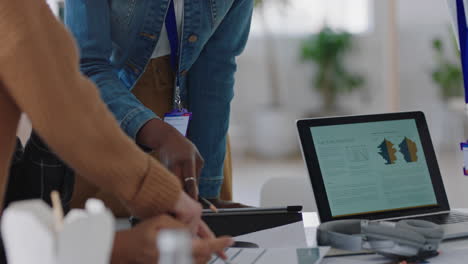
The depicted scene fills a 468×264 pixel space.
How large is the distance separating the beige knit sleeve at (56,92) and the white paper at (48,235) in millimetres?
139

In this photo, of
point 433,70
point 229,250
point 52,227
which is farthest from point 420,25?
point 52,227

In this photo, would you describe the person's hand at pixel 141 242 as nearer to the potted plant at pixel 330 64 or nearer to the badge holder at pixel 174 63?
the badge holder at pixel 174 63

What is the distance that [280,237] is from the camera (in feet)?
4.00

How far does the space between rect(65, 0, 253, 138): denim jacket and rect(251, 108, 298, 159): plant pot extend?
5.34 metres

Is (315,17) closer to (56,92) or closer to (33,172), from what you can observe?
(33,172)

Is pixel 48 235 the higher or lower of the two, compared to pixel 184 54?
lower

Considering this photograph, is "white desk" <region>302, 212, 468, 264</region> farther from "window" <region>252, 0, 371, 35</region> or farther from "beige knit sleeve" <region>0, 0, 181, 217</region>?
"window" <region>252, 0, 371, 35</region>

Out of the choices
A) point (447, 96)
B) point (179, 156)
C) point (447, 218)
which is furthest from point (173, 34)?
point (447, 96)

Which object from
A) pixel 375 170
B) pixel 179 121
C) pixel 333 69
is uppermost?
pixel 333 69

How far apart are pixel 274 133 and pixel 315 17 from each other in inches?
55.8

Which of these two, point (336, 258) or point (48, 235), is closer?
point (48, 235)

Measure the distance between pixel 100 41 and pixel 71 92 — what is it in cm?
64

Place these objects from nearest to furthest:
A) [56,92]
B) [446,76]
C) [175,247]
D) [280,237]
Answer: [175,247], [56,92], [280,237], [446,76]

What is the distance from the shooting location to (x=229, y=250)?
108 centimetres
